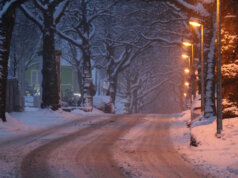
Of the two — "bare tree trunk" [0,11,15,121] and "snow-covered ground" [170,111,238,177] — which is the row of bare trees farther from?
"snow-covered ground" [170,111,238,177]

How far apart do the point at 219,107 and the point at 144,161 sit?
14.8 ft

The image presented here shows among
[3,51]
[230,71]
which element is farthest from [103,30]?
[230,71]

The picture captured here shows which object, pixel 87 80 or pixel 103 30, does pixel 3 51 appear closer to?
pixel 87 80

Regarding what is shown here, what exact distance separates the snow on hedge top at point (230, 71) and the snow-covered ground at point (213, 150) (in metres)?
1.99

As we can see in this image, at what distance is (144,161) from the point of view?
39.7ft

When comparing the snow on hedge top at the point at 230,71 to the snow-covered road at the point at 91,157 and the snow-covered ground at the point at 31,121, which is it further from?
the snow-covered ground at the point at 31,121

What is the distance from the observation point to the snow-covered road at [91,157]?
10.2m

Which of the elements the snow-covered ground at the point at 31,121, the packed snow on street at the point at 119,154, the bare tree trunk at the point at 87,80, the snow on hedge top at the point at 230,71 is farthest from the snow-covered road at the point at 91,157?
the bare tree trunk at the point at 87,80

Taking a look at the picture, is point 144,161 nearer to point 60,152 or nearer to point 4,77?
point 60,152

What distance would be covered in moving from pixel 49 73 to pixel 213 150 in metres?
17.8

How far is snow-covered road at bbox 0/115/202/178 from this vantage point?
10.2 meters

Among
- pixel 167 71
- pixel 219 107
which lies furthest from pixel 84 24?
pixel 167 71

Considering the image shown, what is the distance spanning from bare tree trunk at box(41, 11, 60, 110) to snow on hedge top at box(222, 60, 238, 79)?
13.7m

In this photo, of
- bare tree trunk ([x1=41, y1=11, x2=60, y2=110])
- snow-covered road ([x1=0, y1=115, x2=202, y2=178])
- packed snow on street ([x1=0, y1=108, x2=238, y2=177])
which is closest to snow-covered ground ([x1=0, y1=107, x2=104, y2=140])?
packed snow on street ([x1=0, y1=108, x2=238, y2=177])
